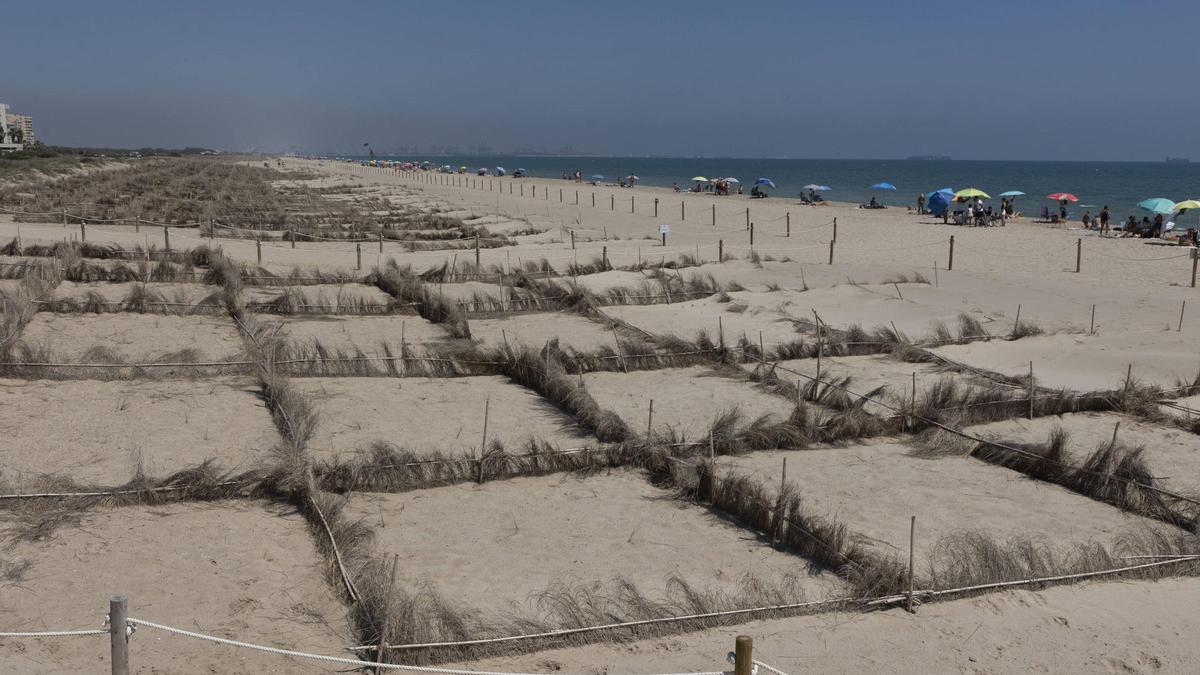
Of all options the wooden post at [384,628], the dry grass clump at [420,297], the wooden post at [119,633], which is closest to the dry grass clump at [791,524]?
the wooden post at [384,628]

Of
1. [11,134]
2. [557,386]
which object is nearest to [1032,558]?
A: [557,386]

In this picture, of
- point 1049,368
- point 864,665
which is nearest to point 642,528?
point 864,665

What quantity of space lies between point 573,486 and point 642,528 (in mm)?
993

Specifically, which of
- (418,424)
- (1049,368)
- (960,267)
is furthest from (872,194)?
(418,424)

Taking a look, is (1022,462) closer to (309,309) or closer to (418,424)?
(418,424)

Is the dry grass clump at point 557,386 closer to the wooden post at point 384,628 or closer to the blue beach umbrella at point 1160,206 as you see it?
the wooden post at point 384,628

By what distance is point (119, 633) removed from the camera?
12.5ft

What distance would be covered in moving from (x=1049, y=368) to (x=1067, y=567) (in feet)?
19.5

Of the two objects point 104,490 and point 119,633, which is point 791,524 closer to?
point 119,633

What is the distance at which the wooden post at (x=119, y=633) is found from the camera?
Result: 12.3 ft

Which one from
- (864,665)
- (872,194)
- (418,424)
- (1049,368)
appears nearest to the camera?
(864,665)

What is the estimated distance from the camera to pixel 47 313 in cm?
1315

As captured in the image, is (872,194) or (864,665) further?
(872,194)

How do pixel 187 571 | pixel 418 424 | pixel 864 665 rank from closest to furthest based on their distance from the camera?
pixel 864 665 < pixel 187 571 < pixel 418 424
